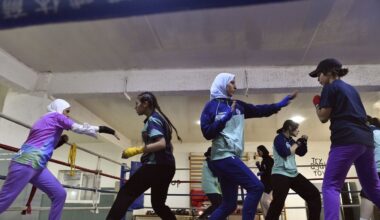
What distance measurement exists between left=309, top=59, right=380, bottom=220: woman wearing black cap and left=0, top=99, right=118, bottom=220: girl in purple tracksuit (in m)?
1.49

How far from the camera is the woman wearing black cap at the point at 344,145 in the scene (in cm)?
178

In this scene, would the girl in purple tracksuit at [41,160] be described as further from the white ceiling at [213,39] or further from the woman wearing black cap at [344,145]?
the woman wearing black cap at [344,145]

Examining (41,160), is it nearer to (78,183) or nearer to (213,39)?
(213,39)

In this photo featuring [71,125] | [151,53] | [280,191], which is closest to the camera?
[71,125]

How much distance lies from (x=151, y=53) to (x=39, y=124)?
6.90 feet

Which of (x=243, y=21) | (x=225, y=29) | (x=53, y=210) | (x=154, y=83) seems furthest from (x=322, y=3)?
(x=53, y=210)

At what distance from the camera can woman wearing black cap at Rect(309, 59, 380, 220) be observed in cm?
178

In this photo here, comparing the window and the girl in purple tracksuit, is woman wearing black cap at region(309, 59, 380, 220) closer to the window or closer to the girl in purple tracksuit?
the girl in purple tracksuit

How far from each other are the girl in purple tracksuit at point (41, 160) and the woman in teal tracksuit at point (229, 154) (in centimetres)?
78

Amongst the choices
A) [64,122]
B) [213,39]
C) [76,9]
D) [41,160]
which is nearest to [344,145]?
[76,9]

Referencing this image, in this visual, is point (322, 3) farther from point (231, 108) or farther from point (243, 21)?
point (231, 108)

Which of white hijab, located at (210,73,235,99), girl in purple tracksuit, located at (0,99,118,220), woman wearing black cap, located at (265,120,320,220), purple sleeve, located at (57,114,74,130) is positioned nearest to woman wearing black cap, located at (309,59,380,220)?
white hijab, located at (210,73,235,99)

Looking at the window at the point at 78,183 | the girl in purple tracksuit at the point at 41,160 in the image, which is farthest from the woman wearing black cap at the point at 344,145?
the window at the point at 78,183

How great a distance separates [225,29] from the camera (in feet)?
11.9
